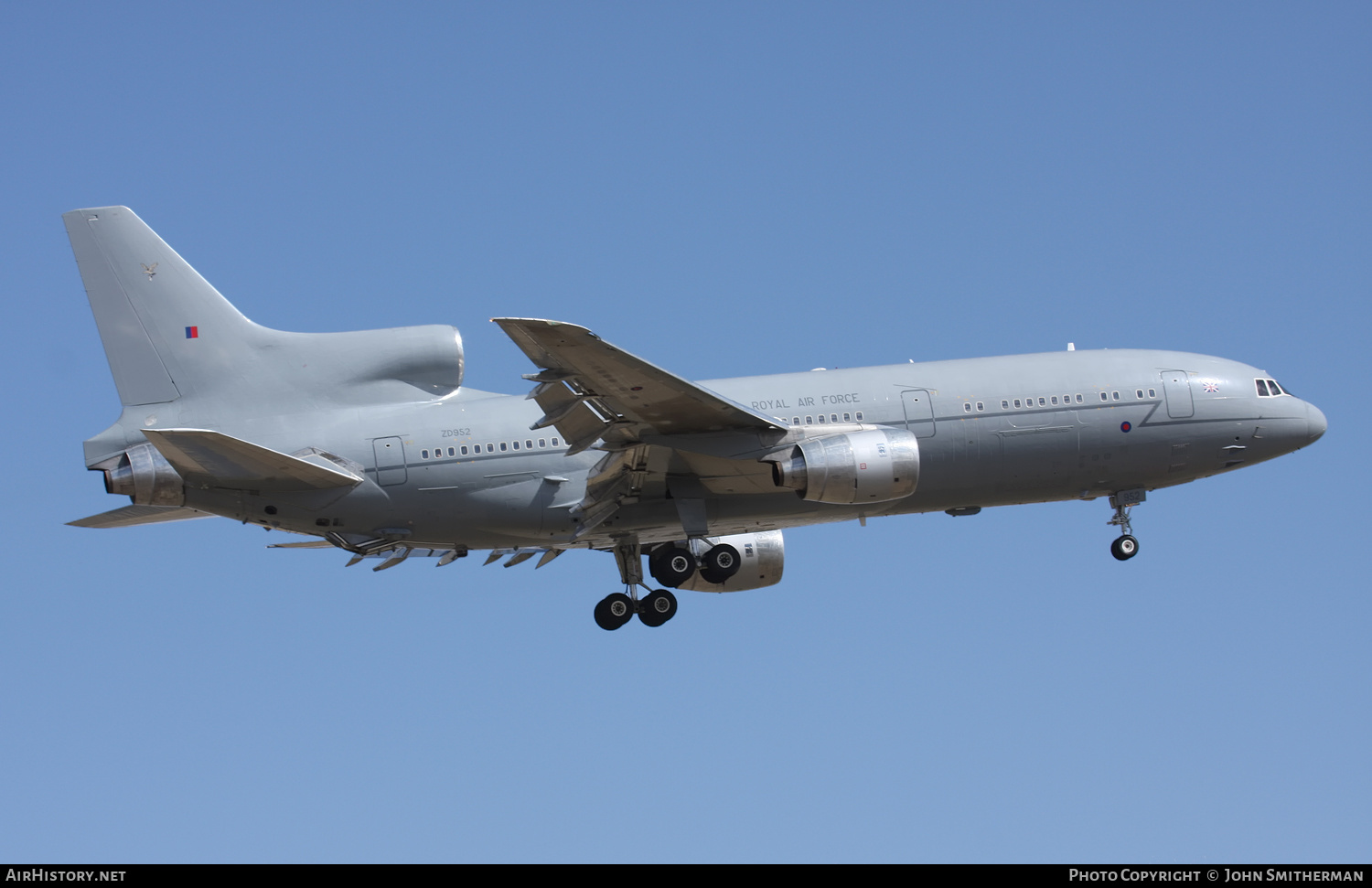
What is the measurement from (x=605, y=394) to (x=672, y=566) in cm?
678

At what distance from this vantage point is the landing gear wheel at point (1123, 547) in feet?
120

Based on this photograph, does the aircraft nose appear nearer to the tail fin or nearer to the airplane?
the airplane

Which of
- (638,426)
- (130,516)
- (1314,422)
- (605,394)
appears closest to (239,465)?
(130,516)

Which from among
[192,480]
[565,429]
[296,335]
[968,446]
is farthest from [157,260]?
[968,446]

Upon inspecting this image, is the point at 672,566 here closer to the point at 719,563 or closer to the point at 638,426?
the point at 719,563

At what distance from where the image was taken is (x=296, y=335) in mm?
34312

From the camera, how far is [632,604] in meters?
36.0

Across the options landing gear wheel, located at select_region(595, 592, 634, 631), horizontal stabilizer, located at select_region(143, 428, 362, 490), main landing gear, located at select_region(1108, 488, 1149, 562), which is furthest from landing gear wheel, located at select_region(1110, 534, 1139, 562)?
horizontal stabilizer, located at select_region(143, 428, 362, 490)

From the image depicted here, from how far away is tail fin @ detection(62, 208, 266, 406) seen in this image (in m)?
33.4

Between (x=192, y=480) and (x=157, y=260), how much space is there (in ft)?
18.3

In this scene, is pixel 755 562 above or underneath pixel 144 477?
above

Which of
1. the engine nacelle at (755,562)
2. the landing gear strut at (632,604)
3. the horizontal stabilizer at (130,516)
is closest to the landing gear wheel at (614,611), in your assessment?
the landing gear strut at (632,604)

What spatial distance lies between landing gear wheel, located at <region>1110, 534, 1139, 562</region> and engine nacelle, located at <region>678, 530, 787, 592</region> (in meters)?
8.73

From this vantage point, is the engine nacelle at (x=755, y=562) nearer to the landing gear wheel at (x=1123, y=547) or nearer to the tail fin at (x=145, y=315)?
the landing gear wheel at (x=1123, y=547)
